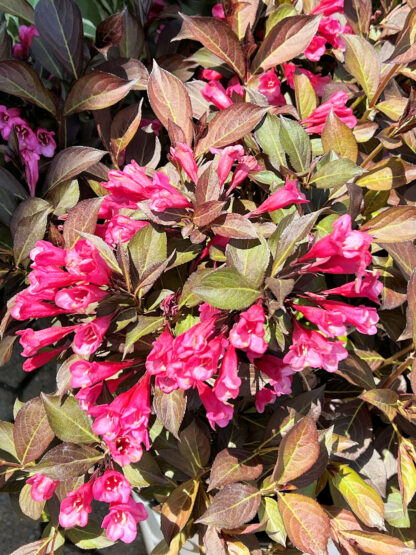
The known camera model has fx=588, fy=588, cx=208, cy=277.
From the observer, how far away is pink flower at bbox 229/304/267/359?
67 cm

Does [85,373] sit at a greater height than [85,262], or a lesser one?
lesser

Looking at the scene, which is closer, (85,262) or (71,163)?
(85,262)

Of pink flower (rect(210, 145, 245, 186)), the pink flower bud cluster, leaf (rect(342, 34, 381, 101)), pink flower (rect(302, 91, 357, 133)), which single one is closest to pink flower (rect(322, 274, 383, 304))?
pink flower (rect(210, 145, 245, 186))

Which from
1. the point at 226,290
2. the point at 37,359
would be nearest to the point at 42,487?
the point at 37,359

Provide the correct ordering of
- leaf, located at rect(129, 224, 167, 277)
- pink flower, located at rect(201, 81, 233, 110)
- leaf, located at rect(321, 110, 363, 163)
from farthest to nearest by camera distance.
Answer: pink flower, located at rect(201, 81, 233, 110), leaf, located at rect(321, 110, 363, 163), leaf, located at rect(129, 224, 167, 277)

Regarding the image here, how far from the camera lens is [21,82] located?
960 mm

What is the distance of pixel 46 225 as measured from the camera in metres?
0.90

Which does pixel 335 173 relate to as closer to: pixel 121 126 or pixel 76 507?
pixel 121 126

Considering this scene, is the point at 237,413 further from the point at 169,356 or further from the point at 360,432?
the point at 169,356

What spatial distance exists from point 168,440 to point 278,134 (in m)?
0.52

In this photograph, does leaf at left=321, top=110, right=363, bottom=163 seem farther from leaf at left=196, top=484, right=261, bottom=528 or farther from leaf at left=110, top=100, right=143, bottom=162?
leaf at left=196, top=484, right=261, bottom=528

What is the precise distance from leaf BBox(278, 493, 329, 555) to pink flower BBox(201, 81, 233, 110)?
2.05 feet

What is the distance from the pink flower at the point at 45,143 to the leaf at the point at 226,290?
493 millimetres

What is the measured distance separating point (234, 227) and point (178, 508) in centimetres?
45
